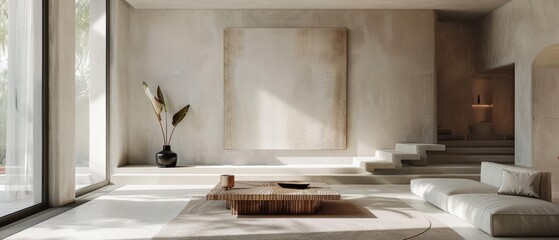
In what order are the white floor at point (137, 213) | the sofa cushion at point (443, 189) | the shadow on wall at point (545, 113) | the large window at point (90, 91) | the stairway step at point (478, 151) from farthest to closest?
the stairway step at point (478, 151), the shadow on wall at point (545, 113), the large window at point (90, 91), the sofa cushion at point (443, 189), the white floor at point (137, 213)

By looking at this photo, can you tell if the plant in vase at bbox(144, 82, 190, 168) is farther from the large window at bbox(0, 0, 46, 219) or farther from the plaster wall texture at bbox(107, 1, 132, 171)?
the large window at bbox(0, 0, 46, 219)

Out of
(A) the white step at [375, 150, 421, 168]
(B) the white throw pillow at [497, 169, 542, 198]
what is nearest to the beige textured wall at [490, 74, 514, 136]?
(A) the white step at [375, 150, 421, 168]

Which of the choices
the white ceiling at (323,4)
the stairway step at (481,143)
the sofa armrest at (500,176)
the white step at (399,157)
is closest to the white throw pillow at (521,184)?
the sofa armrest at (500,176)

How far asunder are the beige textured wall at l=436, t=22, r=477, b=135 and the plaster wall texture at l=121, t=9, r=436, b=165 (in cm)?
146

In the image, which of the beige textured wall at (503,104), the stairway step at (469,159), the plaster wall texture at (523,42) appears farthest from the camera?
the beige textured wall at (503,104)

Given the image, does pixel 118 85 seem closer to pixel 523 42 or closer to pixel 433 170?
pixel 433 170

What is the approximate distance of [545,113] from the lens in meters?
8.14

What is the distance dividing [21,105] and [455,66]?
8.02 m

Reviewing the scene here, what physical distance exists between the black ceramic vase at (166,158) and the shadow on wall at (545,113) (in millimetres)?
5523

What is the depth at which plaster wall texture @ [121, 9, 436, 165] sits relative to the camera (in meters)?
9.26

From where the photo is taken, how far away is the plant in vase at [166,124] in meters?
8.65

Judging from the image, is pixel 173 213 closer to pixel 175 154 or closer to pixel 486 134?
pixel 175 154

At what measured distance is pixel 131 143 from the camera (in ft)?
30.4

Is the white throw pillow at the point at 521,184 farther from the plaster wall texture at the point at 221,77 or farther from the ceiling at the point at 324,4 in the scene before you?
the ceiling at the point at 324,4
